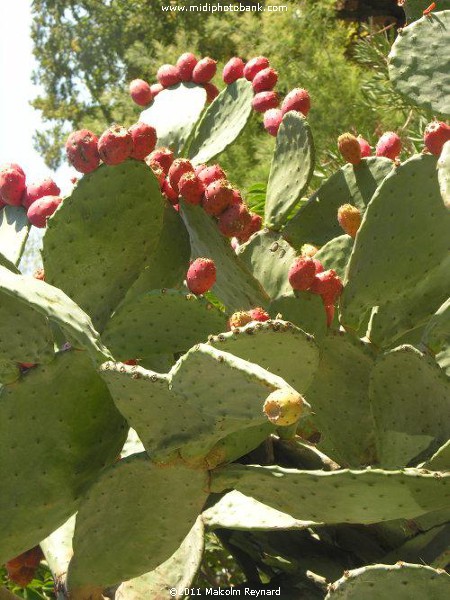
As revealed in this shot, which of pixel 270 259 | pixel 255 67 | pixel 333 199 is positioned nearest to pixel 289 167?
pixel 333 199

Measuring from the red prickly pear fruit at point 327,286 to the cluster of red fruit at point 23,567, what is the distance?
2.12 ft

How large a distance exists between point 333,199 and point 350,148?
105 mm

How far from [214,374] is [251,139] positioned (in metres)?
5.61

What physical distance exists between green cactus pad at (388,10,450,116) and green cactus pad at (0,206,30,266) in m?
0.68

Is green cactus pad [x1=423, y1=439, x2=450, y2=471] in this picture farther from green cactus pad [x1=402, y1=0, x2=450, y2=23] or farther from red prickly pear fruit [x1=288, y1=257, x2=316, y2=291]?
green cactus pad [x1=402, y1=0, x2=450, y2=23]

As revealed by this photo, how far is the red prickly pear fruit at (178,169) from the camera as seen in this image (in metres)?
1.49

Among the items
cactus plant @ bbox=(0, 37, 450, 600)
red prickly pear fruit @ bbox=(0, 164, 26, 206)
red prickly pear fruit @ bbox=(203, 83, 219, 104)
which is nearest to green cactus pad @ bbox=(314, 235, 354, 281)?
cactus plant @ bbox=(0, 37, 450, 600)

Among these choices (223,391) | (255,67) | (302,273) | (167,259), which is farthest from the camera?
Result: (255,67)

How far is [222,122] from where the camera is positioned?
1.91 metres

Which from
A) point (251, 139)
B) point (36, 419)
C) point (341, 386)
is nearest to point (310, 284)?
point (341, 386)

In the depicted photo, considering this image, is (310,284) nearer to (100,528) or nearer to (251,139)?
(100,528)

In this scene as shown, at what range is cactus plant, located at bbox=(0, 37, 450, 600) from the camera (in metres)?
1.14

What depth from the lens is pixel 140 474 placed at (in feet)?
4.07

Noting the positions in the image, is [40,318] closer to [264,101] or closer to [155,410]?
[155,410]
